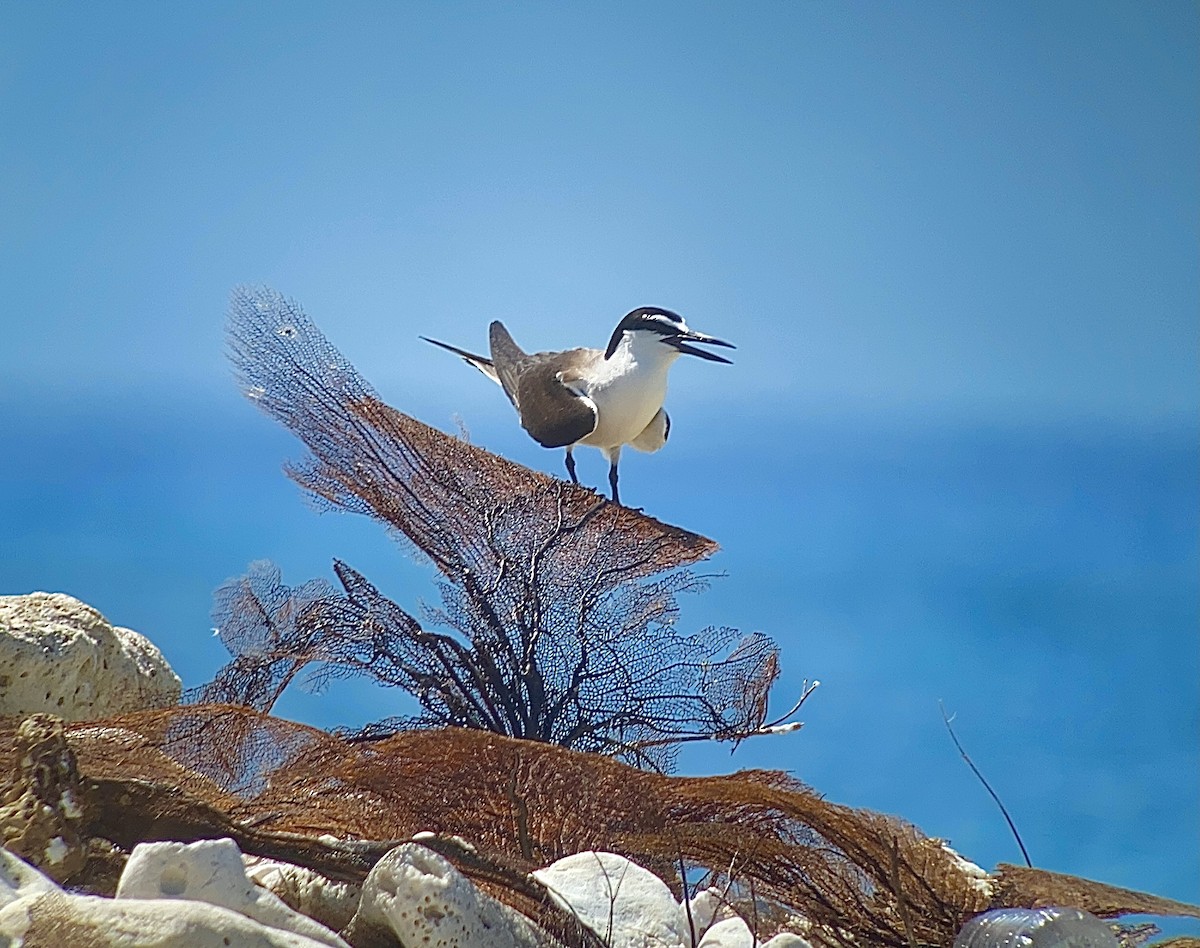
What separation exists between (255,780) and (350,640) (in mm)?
552

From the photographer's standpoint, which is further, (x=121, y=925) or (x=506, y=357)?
(x=506, y=357)

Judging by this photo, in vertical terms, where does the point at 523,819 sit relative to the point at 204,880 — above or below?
above

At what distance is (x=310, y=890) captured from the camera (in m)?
0.62

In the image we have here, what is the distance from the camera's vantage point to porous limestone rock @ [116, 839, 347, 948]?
1.77 ft

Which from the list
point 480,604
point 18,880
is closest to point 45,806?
point 18,880

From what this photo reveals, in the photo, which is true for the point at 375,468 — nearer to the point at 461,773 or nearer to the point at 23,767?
the point at 461,773

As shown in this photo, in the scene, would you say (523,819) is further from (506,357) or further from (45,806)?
(506,357)

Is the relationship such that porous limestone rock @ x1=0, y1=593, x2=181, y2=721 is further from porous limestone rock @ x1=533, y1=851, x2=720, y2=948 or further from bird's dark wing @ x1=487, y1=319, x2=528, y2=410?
bird's dark wing @ x1=487, y1=319, x2=528, y2=410

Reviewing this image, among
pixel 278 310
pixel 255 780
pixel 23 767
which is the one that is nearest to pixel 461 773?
Result: pixel 255 780

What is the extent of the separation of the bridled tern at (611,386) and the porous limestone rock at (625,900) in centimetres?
121

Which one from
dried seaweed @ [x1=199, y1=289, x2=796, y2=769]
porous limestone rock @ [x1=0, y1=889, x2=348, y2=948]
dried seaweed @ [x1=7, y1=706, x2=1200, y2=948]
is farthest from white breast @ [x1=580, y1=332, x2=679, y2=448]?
porous limestone rock @ [x1=0, y1=889, x2=348, y2=948]

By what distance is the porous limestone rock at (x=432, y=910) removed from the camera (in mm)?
548

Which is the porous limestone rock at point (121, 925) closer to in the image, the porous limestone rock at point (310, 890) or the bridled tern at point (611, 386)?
the porous limestone rock at point (310, 890)

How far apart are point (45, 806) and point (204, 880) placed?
0.10m
